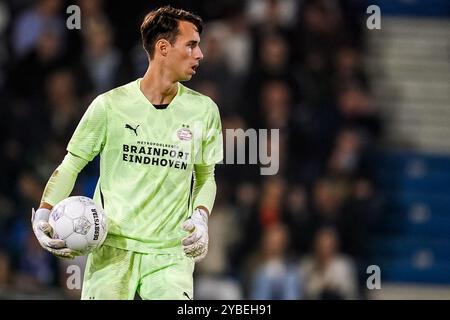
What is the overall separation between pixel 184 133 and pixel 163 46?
0.48 m

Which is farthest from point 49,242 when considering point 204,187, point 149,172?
point 204,187

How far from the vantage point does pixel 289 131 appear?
11.8 meters

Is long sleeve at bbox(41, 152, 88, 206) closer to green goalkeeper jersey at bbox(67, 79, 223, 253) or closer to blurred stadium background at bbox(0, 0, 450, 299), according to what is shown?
green goalkeeper jersey at bbox(67, 79, 223, 253)

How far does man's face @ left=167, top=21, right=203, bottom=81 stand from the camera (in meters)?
6.47

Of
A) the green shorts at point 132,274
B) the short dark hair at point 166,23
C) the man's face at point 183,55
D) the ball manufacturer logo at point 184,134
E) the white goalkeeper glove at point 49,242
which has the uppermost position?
the short dark hair at point 166,23

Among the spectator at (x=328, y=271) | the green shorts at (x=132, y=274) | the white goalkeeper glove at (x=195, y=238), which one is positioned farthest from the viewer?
the spectator at (x=328, y=271)

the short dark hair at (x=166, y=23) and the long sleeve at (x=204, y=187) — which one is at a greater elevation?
the short dark hair at (x=166, y=23)

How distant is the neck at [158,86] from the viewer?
6527mm

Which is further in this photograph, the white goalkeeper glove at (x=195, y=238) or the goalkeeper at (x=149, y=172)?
the goalkeeper at (x=149, y=172)

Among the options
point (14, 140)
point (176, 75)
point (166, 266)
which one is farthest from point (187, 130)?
point (14, 140)

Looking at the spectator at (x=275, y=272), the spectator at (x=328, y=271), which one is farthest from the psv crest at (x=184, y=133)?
the spectator at (x=328, y=271)

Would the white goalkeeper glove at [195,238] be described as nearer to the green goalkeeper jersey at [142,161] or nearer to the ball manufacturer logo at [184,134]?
the green goalkeeper jersey at [142,161]

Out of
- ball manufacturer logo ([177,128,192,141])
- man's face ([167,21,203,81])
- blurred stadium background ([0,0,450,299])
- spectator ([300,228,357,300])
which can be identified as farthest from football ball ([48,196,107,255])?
spectator ([300,228,357,300])

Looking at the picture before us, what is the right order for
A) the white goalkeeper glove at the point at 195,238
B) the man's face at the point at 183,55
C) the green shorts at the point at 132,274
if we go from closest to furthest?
the white goalkeeper glove at the point at 195,238, the green shorts at the point at 132,274, the man's face at the point at 183,55
